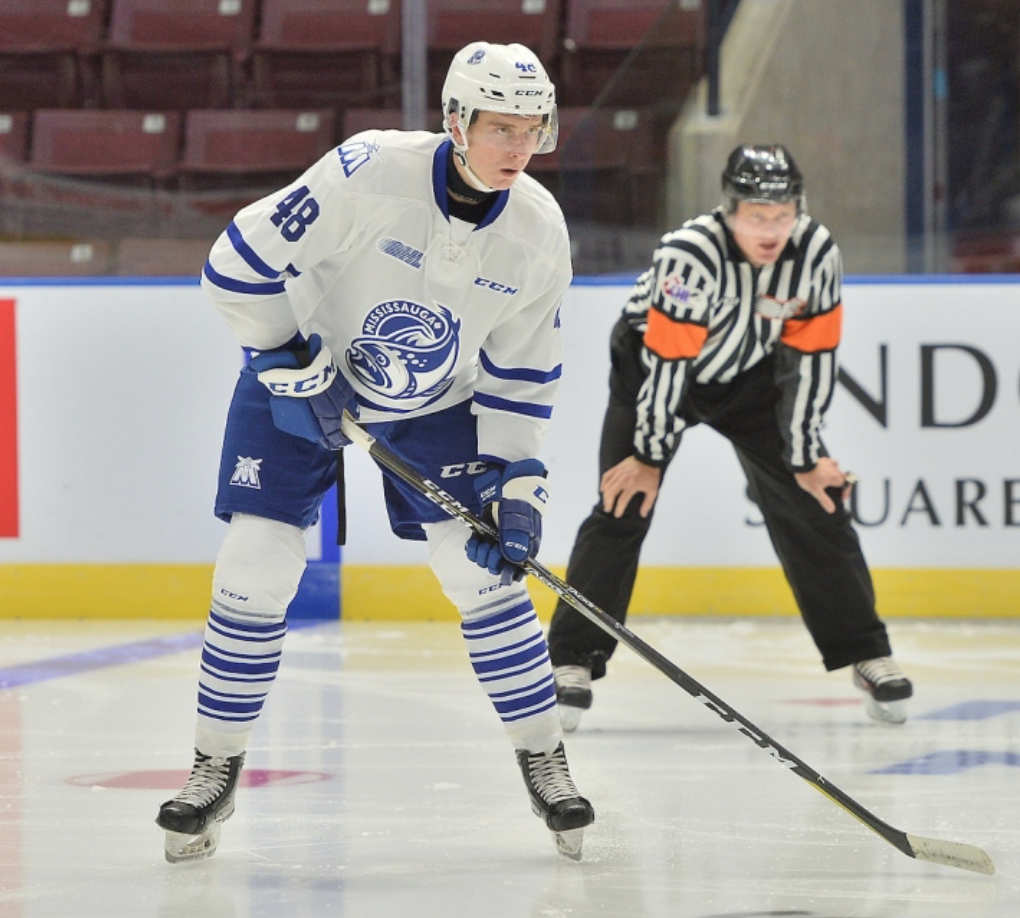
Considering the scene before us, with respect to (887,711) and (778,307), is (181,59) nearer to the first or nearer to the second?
(778,307)

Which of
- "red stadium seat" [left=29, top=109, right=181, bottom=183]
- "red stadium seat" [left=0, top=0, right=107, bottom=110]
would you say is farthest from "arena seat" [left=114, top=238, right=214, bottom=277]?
"red stadium seat" [left=0, top=0, right=107, bottom=110]

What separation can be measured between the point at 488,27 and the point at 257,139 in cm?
79

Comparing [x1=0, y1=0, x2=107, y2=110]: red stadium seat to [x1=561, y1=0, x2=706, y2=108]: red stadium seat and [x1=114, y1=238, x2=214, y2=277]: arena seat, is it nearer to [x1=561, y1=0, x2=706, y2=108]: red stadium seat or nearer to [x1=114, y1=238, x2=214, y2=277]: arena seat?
[x1=114, y1=238, x2=214, y2=277]: arena seat

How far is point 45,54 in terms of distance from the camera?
535cm

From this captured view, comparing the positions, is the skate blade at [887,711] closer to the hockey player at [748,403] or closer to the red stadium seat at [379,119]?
the hockey player at [748,403]

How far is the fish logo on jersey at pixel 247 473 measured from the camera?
2.38 m

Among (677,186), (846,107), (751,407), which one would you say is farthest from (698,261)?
(846,107)

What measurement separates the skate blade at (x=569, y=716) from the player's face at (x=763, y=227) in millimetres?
930

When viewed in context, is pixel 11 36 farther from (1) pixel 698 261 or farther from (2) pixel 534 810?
(2) pixel 534 810

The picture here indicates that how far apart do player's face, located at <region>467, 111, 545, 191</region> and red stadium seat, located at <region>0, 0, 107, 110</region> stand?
133 inches

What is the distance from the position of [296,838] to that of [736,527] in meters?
2.52

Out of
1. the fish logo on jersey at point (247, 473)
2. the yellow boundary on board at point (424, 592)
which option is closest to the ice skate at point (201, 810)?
the fish logo on jersey at point (247, 473)

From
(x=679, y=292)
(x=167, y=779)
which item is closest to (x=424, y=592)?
(x=679, y=292)

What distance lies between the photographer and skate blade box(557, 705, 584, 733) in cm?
330
